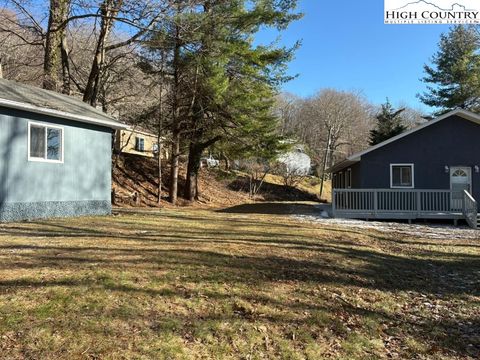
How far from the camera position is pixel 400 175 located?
18516 millimetres

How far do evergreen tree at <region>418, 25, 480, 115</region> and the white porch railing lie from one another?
16.1 metres

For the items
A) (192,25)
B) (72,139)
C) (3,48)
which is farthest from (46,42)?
(72,139)

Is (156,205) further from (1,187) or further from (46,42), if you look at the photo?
(1,187)

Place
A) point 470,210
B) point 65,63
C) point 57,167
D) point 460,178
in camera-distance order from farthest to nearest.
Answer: point 65,63, point 460,178, point 470,210, point 57,167

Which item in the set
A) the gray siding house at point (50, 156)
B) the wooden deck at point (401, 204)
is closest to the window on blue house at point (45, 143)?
the gray siding house at point (50, 156)

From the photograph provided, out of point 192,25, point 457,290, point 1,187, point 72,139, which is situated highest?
point 192,25

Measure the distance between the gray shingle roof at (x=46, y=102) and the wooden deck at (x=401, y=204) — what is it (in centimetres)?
952

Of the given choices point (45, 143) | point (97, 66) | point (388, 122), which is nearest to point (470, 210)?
point (45, 143)

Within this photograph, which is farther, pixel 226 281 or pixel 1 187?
pixel 1 187

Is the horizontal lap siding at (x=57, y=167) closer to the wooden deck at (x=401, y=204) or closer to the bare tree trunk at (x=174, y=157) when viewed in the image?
the bare tree trunk at (x=174, y=157)

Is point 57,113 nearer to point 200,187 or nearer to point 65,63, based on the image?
point 65,63

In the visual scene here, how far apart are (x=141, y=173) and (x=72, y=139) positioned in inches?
625

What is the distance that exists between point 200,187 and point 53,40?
16.0 m

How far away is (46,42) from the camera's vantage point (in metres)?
18.7
